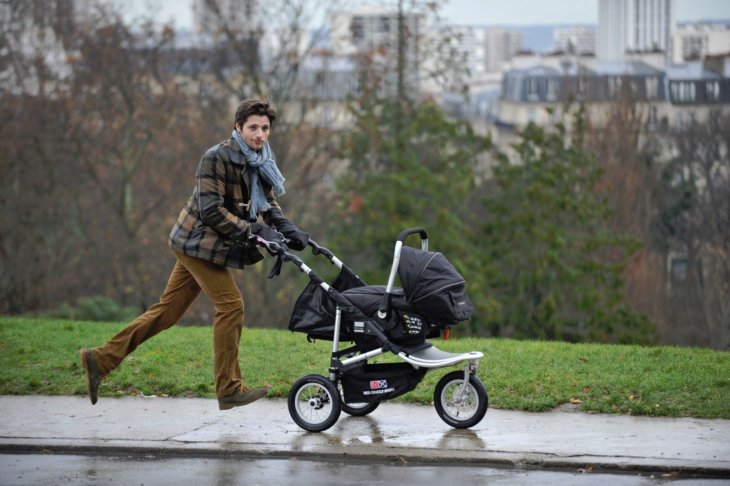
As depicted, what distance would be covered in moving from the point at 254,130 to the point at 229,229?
0.67 metres

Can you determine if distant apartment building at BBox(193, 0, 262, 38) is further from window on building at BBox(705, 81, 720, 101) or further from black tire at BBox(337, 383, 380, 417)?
window on building at BBox(705, 81, 720, 101)

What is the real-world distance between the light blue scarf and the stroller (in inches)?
15.9

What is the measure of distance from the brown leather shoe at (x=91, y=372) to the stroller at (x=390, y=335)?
1.42 metres

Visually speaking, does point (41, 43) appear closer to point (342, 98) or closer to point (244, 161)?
point (342, 98)

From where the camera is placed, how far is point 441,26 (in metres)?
38.3

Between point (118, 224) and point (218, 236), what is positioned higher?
point (218, 236)

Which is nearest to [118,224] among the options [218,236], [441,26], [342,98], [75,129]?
[75,129]

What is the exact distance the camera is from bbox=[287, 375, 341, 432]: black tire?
8289 millimetres

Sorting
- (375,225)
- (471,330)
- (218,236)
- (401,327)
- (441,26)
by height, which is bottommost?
(471,330)

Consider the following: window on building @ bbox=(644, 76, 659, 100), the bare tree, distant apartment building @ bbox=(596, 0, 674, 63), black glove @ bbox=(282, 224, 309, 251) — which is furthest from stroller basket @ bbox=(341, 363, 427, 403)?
distant apartment building @ bbox=(596, 0, 674, 63)

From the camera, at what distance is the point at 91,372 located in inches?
348

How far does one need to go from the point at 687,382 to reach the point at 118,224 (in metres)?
35.0

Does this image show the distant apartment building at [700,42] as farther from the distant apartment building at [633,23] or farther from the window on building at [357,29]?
the window on building at [357,29]

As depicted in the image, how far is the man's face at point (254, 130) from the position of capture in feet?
28.0
